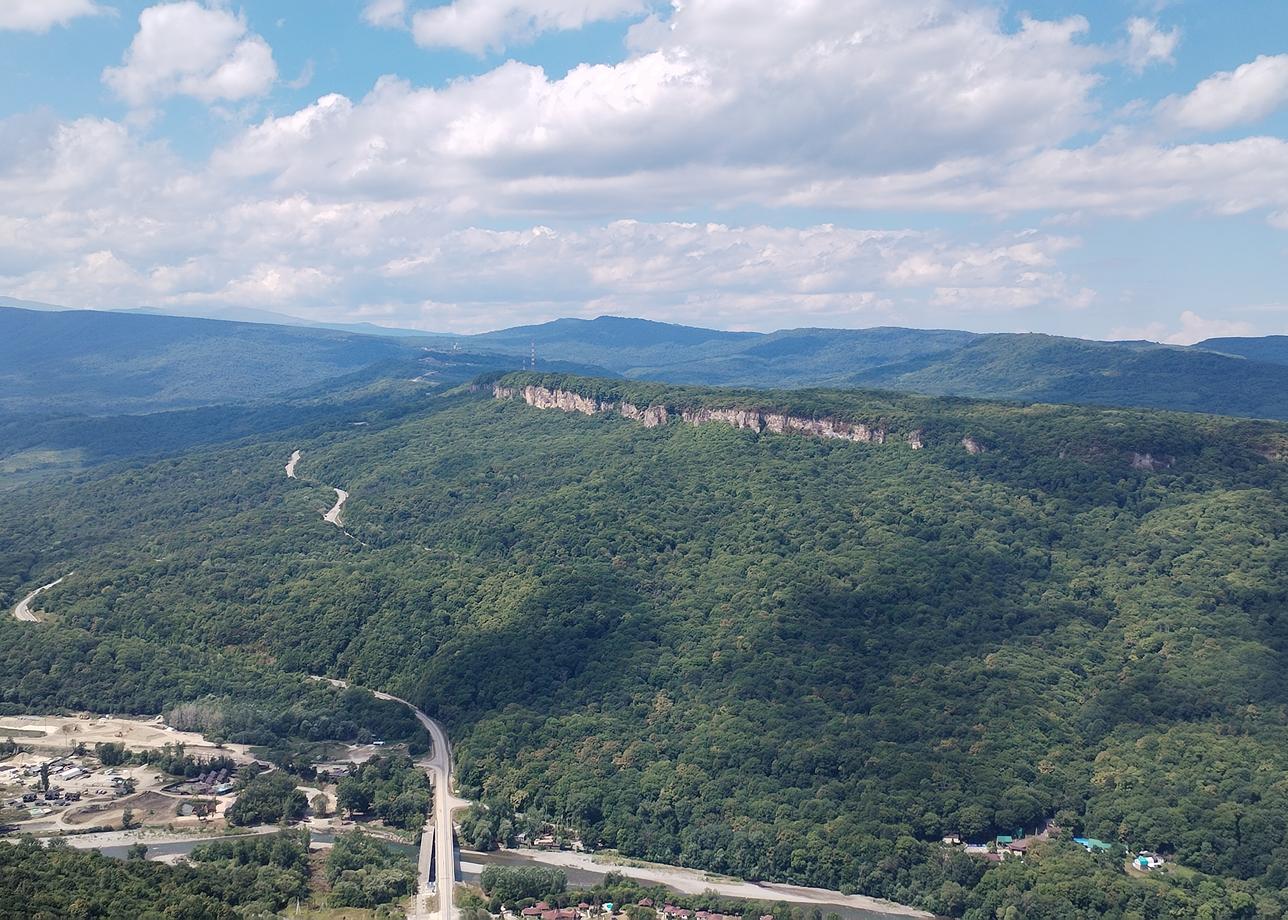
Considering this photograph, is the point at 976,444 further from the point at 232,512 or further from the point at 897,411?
the point at 232,512

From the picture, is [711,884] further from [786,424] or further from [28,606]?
[28,606]

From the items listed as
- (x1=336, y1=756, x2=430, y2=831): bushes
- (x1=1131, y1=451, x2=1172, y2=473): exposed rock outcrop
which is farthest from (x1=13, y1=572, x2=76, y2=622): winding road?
(x1=1131, y1=451, x2=1172, y2=473): exposed rock outcrop

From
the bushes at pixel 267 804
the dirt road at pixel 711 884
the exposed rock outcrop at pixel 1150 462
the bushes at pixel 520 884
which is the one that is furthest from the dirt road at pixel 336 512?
the exposed rock outcrop at pixel 1150 462

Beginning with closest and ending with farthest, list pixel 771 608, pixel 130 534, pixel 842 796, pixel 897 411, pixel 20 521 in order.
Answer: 1. pixel 842 796
2. pixel 771 608
3. pixel 897 411
4. pixel 130 534
5. pixel 20 521

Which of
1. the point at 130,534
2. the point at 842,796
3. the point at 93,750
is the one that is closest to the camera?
the point at 842,796

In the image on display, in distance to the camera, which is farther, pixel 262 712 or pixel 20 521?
pixel 20 521

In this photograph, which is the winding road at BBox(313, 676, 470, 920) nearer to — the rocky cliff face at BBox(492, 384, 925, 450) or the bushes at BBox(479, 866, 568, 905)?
the bushes at BBox(479, 866, 568, 905)

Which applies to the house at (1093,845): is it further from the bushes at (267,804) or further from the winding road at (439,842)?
the bushes at (267,804)

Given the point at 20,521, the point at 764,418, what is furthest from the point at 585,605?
the point at 20,521
